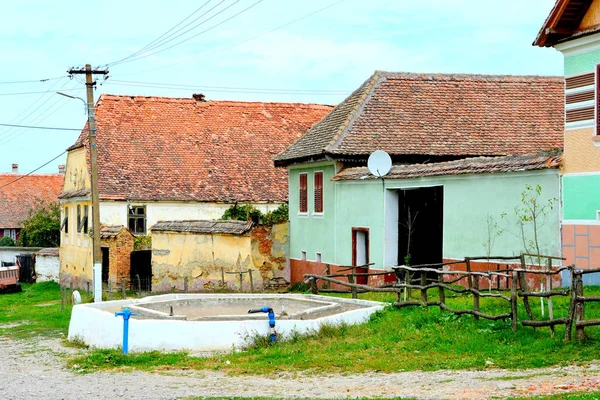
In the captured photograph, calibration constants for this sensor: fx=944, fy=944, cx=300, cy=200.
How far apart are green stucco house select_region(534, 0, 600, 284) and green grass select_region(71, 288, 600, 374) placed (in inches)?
56.3

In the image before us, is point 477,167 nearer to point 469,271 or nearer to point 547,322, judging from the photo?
point 469,271

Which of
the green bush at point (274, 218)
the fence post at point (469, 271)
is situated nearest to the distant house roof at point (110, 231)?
the green bush at point (274, 218)

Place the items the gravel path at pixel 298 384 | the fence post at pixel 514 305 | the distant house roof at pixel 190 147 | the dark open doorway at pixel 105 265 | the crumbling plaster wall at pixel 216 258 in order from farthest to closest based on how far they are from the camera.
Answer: the distant house roof at pixel 190 147 < the dark open doorway at pixel 105 265 < the crumbling plaster wall at pixel 216 258 < the fence post at pixel 514 305 < the gravel path at pixel 298 384

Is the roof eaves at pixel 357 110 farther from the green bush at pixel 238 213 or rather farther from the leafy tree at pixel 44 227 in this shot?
the leafy tree at pixel 44 227

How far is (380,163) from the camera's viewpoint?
2709 centimetres

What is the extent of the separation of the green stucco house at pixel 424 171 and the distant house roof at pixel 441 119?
0.04 meters

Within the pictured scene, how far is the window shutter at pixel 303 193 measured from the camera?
33969mm

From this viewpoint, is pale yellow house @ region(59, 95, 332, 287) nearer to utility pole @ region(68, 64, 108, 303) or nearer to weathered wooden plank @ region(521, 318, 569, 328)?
utility pole @ region(68, 64, 108, 303)

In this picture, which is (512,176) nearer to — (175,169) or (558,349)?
(558,349)

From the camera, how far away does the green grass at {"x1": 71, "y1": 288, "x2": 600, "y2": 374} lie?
1427 centimetres

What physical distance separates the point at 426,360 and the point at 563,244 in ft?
22.9

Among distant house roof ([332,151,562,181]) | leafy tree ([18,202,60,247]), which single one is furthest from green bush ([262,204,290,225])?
leafy tree ([18,202,60,247])

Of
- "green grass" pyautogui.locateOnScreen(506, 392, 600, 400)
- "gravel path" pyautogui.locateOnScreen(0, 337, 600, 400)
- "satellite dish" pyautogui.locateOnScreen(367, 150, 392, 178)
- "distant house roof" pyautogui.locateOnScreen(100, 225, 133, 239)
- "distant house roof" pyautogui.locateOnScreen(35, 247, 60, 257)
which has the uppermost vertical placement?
"satellite dish" pyautogui.locateOnScreen(367, 150, 392, 178)

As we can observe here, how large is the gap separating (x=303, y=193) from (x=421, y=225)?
282 inches
